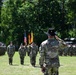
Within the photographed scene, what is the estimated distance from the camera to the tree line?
66562mm

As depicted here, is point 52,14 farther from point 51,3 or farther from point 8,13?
point 8,13

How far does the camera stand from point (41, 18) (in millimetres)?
68125

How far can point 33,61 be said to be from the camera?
25516 millimetres

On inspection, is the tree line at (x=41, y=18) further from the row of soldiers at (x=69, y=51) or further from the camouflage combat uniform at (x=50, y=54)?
the camouflage combat uniform at (x=50, y=54)

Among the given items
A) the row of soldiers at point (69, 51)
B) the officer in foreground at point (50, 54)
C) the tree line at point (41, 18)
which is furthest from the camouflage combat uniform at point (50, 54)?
the tree line at point (41, 18)

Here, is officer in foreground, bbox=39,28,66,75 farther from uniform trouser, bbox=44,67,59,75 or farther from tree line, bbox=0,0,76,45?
tree line, bbox=0,0,76,45

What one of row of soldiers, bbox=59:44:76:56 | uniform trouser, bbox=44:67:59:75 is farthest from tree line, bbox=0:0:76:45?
uniform trouser, bbox=44:67:59:75

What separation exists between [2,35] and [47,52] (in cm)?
6292

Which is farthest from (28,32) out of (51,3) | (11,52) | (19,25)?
(11,52)

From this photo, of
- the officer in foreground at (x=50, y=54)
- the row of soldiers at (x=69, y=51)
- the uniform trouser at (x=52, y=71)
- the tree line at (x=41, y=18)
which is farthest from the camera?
the tree line at (x=41, y=18)

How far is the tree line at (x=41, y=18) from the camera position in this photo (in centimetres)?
6656

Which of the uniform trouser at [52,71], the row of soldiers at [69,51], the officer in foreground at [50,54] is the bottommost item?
the row of soldiers at [69,51]

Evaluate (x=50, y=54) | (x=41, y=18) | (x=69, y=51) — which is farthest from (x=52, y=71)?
(x=41, y=18)

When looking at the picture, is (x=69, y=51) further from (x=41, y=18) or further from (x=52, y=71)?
(x=52, y=71)
